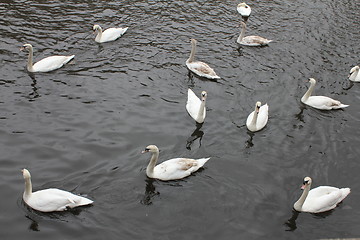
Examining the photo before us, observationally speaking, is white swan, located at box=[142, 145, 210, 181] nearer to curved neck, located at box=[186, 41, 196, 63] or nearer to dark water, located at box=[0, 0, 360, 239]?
dark water, located at box=[0, 0, 360, 239]

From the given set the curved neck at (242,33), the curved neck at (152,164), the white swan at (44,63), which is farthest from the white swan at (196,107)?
the curved neck at (242,33)

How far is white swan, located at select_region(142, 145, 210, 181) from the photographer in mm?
12453

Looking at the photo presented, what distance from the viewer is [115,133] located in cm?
1423

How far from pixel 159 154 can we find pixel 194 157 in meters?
1.10

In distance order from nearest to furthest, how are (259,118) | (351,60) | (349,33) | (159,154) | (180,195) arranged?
(180,195) → (159,154) → (259,118) → (351,60) → (349,33)

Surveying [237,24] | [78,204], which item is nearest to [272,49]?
[237,24]

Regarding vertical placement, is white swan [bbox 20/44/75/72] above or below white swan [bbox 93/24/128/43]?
below

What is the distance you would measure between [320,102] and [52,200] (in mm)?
10467

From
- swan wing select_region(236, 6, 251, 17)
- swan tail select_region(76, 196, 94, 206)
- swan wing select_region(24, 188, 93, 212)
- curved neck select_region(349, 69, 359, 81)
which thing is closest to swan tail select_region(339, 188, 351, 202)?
swan tail select_region(76, 196, 94, 206)

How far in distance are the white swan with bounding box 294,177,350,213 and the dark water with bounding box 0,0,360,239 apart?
258 mm

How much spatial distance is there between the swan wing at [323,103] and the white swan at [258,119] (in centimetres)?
215

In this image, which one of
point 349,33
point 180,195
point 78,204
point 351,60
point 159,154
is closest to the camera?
point 78,204

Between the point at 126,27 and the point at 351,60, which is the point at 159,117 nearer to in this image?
the point at 126,27

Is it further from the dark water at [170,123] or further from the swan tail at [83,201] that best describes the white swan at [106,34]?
the swan tail at [83,201]
